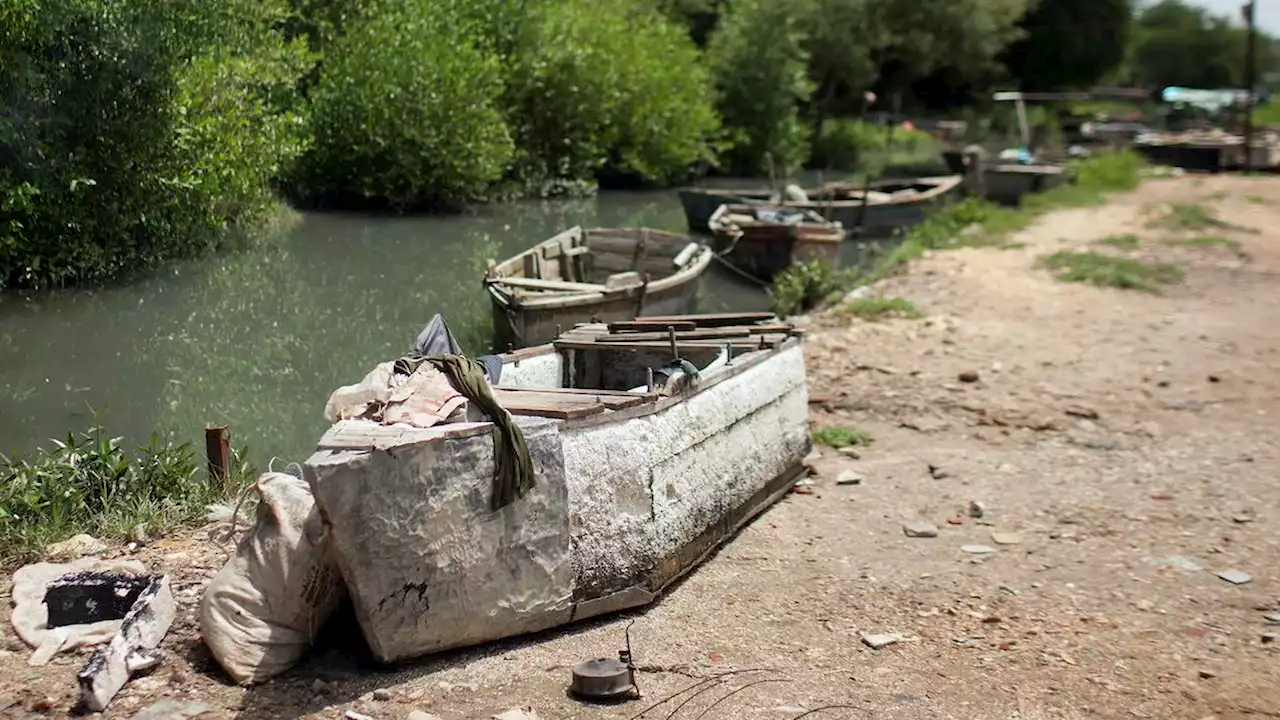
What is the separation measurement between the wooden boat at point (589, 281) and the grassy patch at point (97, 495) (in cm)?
453

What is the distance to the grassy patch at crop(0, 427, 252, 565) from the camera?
6156 mm

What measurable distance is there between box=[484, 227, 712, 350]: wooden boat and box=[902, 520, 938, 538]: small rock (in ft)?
15.8

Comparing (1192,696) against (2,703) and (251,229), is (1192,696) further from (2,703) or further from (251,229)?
(251,229)

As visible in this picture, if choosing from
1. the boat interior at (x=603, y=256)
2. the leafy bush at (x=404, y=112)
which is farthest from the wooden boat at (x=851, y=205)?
the boat interior at (x=603, y=256)

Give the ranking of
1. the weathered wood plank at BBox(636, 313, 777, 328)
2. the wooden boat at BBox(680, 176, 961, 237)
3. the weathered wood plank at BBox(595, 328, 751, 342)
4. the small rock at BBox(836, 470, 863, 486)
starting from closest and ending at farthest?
the weathered wood plank at BBox(595, 328, 751, 342) < the small rock at BBox(836, 470, 863, 486) < the weathered wood plank at BBox(636, 313, 777, 328) < the wooden boat at BBox(680, 176, 961, 237)

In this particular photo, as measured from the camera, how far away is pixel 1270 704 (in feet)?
16.0

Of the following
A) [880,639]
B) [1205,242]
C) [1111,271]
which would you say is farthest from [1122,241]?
[880,639]

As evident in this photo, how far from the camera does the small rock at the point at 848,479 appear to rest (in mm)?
8102

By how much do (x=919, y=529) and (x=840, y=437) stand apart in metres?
1.96

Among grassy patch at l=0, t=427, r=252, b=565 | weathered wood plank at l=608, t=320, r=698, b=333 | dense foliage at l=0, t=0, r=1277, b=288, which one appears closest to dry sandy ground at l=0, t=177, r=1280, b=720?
grassy patch at l=0, t=427, r=252, b=565

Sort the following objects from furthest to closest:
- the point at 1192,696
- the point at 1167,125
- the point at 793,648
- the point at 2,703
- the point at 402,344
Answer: the point at 1167,125, the point at 402,344, the point at 793,648, the point at 1192,696, the point at 2,703

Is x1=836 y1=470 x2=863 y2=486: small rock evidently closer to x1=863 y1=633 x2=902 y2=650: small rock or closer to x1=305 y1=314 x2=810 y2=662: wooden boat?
x1=305 y1=314 x2=810 y2=662: wooden boat

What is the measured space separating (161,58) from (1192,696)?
1379cm

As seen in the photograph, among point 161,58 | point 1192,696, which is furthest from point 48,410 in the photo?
Result: point 1192,696
